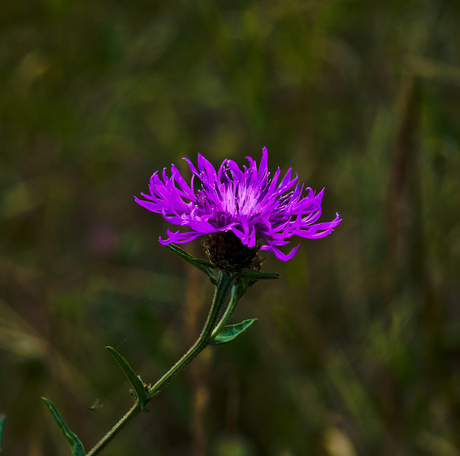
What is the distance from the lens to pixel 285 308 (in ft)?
6.57

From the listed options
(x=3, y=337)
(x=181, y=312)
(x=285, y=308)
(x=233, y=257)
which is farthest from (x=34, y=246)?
(x=233, y=257)

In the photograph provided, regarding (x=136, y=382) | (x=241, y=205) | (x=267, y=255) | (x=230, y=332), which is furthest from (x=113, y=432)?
(x=267, y=255)

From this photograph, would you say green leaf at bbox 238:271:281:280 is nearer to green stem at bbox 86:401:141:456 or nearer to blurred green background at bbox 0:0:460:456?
green stem at bbox 86:401:141:456

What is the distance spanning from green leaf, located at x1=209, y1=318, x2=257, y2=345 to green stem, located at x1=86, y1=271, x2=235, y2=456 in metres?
0.02

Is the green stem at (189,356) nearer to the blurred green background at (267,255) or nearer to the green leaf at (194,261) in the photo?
the green leaf at (194,261)

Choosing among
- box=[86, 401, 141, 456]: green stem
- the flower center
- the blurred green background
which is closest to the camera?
box=[86, 401, 141, 456]: green stem

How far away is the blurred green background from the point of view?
1.82m

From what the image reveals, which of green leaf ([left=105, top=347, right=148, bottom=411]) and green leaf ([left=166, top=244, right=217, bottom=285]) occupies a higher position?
green leaf ([left=166, top=244, right=217, bottom=285])

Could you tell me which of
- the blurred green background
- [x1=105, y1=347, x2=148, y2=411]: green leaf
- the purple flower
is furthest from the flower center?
the blurred green background

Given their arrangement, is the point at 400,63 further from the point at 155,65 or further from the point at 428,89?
the point at 155,65

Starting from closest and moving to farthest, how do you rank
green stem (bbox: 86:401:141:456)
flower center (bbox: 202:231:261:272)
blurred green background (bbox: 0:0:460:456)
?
1. green stem (bbox: 86:401:141:456)
2. flower center (bbox: 202:231:261:272)
3. blurred green background (bbox: 0:0:460:456)

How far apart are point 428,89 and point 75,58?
46.6 inches

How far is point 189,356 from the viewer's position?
718mm

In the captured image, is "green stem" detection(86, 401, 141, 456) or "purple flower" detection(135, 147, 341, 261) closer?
"green stem" detection(86, 401, 141, 456)
